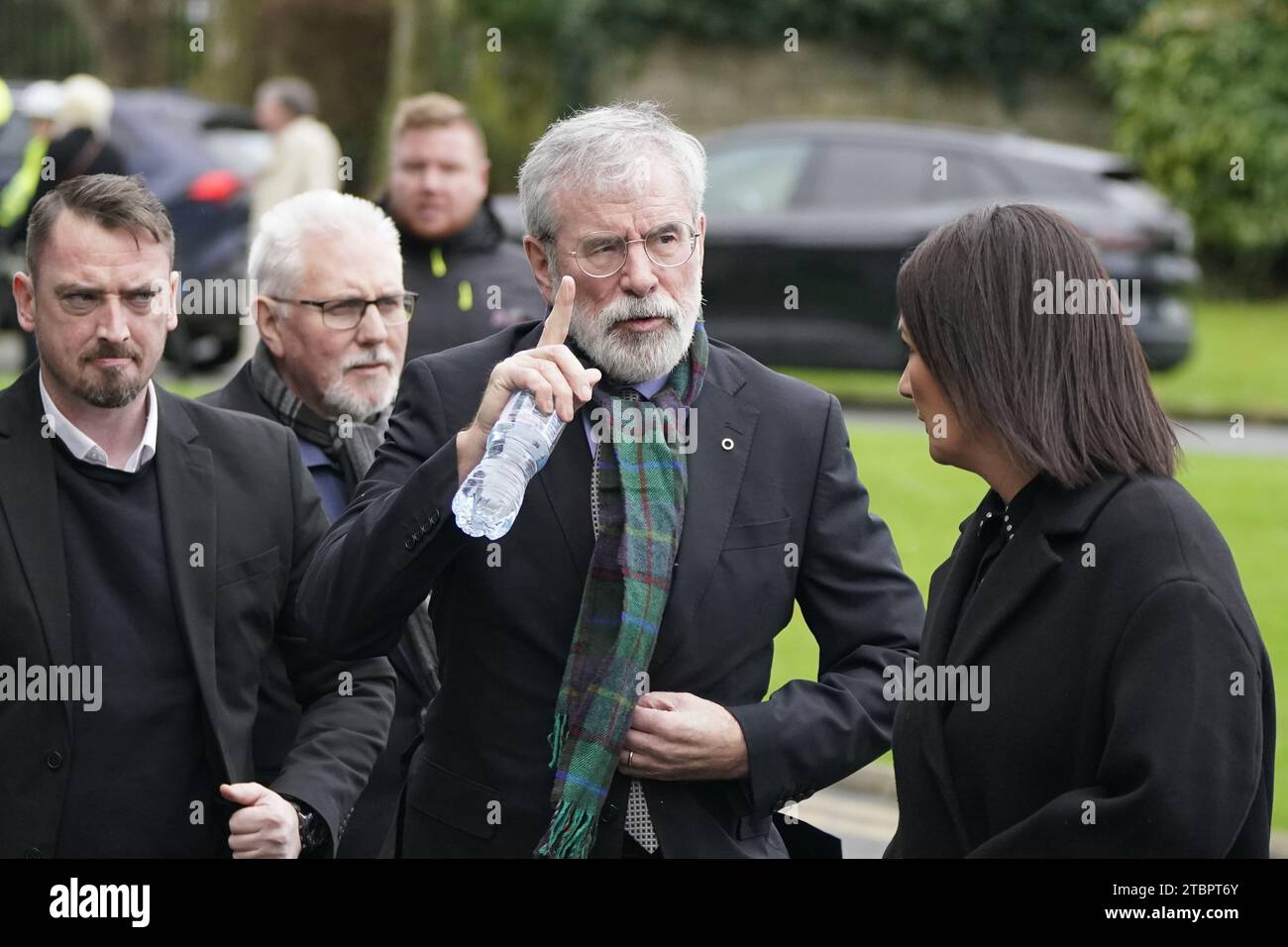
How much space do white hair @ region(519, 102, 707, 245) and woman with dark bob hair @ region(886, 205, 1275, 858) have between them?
0.54m

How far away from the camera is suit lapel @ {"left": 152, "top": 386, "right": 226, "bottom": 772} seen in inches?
132

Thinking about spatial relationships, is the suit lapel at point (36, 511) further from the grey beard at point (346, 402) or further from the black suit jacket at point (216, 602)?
the grey beard at point (346, 402)

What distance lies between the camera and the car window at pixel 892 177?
1434 centimetres

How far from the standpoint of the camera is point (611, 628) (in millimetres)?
3209

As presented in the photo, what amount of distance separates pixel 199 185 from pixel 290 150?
81cm

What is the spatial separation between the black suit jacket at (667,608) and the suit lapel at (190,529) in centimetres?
19

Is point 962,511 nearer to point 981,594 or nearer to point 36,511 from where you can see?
point 981,594

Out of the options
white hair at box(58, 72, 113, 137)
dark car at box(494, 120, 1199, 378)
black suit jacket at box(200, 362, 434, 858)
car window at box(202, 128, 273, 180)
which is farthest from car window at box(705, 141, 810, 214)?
black suit jacket at box(200, 362, 434, 858)

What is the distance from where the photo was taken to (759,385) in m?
3.49

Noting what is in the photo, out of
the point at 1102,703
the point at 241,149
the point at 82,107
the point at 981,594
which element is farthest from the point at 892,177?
the point at 1102,703

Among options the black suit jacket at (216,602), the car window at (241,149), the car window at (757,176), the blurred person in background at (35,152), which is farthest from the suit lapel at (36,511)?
the car window at (757,176)

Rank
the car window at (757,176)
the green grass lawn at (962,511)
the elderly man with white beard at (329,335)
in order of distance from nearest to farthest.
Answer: the elderly man with white beard at (329,335), the green grass lawn at (962,511), the car window at (757,176)

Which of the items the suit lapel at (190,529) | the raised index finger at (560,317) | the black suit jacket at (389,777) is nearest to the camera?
the raised index finger at (560,317)

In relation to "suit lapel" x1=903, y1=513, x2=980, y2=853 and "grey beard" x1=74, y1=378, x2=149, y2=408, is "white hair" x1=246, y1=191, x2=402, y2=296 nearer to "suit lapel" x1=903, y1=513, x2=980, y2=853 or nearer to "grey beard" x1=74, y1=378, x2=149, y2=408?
"grey beard" x1=74, y1=378, x2=149, y2=408
